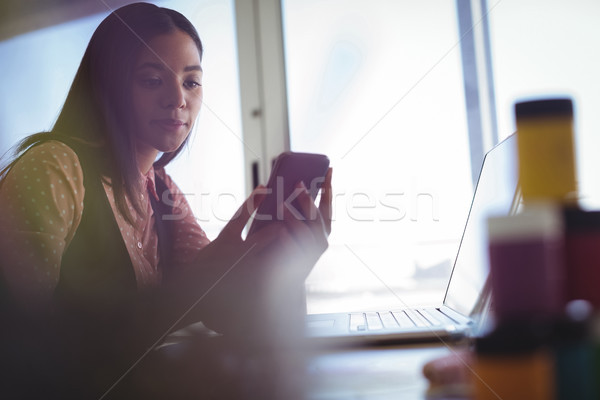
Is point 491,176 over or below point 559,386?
over

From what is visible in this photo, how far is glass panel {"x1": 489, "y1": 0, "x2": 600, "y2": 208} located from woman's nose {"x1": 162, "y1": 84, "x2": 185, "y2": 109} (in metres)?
0.95

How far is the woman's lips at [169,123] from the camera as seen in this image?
102 centimetres

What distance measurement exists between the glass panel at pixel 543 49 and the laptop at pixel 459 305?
2.87 ft

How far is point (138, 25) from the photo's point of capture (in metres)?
0.93

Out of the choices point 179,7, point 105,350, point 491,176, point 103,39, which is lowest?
point 105,350

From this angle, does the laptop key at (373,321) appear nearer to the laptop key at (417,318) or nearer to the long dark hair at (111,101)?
the laptop key at (417,318)

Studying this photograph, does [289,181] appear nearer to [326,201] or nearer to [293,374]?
[326,201]

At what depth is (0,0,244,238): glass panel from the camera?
152cm

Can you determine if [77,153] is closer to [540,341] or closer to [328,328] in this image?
[328,328]

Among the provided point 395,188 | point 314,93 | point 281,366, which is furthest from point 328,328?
point 314,93

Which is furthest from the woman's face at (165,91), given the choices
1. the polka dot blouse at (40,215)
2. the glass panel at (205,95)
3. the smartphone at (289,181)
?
the glass panel at (205,95)

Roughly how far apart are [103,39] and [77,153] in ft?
0.72

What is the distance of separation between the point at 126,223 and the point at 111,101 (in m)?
0.23

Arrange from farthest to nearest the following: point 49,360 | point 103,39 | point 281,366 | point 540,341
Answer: point 103,39 < point 49,360 < point 281,366 < point 540,341
